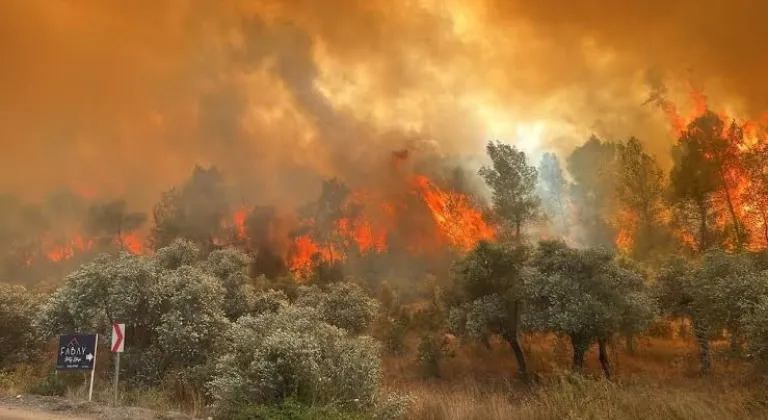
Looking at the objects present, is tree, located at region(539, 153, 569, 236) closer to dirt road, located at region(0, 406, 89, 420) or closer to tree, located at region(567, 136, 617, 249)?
tree, located at region(567, 136, 617, 249)

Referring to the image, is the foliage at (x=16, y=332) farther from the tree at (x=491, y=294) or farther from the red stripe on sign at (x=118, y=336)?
the tree at (x=491, y=294)

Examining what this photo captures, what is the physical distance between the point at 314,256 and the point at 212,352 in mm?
80347

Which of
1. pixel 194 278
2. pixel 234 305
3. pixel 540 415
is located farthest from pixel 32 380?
pixel 540 415

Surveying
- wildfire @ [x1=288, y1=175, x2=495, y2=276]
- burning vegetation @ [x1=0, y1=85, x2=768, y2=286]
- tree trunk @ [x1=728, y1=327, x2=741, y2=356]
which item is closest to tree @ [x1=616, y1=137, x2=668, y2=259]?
burning vegetation @ [x1=0, y1=85, x2=768, y2=286]

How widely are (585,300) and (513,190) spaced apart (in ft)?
122

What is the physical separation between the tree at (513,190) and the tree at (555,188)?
45.2ft

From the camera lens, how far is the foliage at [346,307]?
4047cm

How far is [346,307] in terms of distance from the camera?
1636 inches

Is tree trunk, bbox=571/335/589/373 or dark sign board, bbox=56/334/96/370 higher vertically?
dark sign board, bbox=56/334/96/370

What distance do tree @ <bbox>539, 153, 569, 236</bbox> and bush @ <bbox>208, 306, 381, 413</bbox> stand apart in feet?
225

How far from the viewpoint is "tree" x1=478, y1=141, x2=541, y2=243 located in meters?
65.1

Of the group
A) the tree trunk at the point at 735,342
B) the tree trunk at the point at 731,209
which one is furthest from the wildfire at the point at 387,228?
the tree trunk at the point at 735,342

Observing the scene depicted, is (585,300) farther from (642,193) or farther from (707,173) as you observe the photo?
(642,193)

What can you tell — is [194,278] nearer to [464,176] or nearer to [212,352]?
[212,352]
